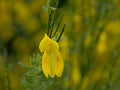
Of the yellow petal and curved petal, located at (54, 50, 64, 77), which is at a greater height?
the yellow petal

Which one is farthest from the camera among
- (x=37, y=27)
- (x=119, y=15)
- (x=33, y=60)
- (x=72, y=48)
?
(x=37, y=27)

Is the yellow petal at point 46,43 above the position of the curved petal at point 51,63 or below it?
above

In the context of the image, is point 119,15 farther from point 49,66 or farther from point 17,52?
point 17,52

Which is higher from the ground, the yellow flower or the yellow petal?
the yellow petal

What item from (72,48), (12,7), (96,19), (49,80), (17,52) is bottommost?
(17,52)

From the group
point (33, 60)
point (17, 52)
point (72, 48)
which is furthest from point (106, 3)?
point (17, 52)

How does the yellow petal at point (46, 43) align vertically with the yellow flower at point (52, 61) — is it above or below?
above

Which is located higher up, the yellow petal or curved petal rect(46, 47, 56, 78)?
the yellow petal

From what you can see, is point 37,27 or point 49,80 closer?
point 49,80
